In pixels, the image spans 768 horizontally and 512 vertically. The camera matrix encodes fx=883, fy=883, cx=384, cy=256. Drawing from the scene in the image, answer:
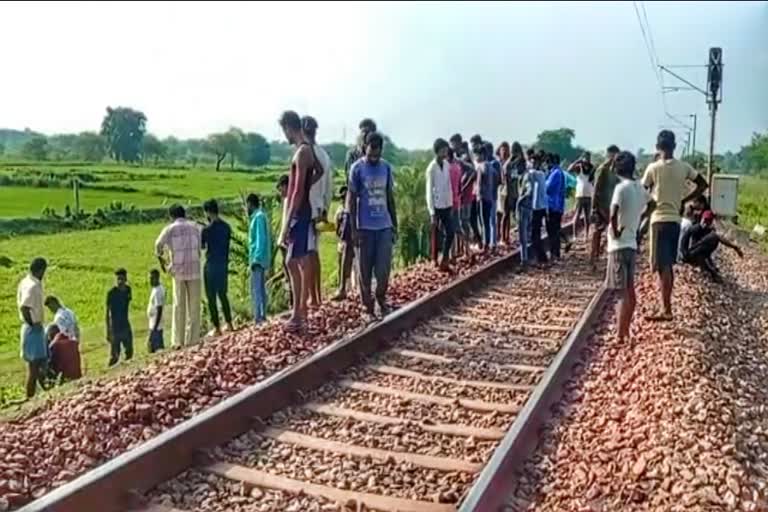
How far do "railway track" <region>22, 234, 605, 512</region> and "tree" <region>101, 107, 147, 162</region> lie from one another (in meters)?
76.3

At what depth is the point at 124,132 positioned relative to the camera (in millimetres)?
85000

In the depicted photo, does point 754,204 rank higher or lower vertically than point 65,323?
higher

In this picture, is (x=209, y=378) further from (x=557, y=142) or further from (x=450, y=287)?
(x=557, y=142)

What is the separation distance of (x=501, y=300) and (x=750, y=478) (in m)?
6.04

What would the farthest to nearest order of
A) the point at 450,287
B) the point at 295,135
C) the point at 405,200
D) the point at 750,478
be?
the point at 405,200
the point at 450,287
the point at 295,135
the point at 750,478

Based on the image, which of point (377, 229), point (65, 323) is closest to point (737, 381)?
point (377, 229)

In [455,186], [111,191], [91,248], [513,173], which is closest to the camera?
[455,186]

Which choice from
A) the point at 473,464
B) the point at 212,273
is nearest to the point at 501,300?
the point at 212,273

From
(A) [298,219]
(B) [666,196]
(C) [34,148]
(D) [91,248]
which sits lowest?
(D) [91,248]

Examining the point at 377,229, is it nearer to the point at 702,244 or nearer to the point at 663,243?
the point at 663,243

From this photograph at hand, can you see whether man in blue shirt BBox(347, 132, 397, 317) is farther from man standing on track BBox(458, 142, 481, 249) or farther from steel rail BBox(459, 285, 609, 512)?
man standing on track BBox(458, 142, 481, 249)

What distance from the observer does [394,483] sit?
4883mm

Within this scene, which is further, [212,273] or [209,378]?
[212,273]

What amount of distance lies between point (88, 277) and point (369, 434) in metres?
33.3
